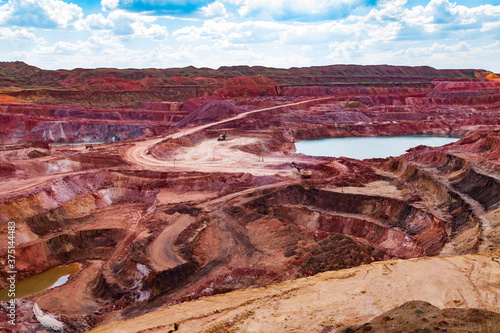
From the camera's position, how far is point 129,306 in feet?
76.5

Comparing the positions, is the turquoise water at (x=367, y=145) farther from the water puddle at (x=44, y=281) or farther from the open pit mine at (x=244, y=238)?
the water puddle at (x=44, y=281)

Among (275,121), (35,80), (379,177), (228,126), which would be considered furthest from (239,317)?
(35,80)

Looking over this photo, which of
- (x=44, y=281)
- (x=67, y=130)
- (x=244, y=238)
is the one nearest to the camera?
(x=44, y=281)

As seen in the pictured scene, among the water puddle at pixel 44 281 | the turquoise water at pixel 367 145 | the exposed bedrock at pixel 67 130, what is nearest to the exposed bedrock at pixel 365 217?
the water puddle at pixel 44 281

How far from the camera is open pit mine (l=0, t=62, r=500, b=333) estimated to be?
50.1 feet

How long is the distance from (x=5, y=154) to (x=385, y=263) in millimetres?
51176

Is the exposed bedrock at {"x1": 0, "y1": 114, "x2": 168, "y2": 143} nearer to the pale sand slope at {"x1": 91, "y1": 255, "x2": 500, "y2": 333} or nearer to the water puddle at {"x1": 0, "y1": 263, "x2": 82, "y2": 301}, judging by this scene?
the water puddle at {"x1": 0, "y1": 263, "x2": 82, "y2": 301}

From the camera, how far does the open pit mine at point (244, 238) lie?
15.3 m

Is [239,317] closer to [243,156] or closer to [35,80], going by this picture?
[243,156]

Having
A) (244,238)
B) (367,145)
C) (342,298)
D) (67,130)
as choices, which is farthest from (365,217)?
(67,130)

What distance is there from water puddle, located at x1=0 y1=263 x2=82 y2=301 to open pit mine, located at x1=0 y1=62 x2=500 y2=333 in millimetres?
143

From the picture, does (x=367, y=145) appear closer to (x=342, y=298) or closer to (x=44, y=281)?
(x=44, y=281)

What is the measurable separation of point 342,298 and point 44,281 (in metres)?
22.4

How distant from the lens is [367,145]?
73.1 m
